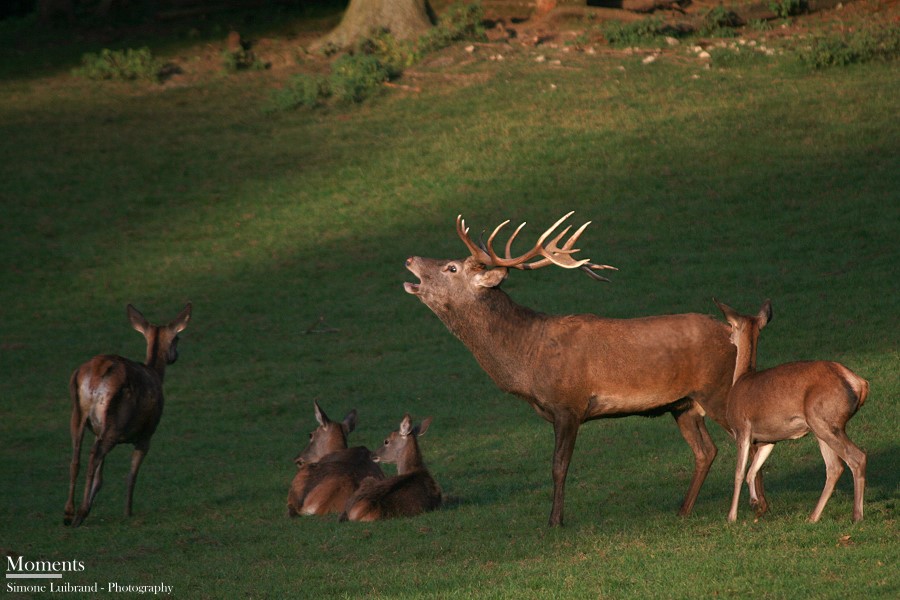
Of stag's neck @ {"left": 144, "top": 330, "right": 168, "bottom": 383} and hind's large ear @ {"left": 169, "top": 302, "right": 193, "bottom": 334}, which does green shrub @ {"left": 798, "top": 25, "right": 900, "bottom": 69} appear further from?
stag's neck @ {"left": 144, "top": 330, "right": 168, "bottom": 383}

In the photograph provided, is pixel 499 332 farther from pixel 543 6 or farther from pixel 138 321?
pixel 543 6

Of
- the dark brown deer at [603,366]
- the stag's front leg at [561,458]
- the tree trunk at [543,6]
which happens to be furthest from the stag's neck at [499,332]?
the tree trunk at [543,6]

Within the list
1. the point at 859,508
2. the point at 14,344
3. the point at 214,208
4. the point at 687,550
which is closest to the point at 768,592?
the point at 687,550

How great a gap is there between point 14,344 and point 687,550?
44.5 feet

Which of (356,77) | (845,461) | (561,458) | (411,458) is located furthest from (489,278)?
(356,77)

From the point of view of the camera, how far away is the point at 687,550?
8.30 meters

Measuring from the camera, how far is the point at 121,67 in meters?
29.3

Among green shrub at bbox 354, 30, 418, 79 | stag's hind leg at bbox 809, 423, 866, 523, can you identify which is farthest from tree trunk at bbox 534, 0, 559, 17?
stag's hind leg at bbox 809, 423, 866, 523

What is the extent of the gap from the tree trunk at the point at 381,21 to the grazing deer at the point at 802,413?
67.6ft

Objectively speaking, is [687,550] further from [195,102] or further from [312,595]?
[195,102]

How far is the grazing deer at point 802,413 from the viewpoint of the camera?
868 cm

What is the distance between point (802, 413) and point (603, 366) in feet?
5.53

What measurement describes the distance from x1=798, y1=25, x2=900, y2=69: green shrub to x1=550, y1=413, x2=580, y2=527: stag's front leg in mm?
17737

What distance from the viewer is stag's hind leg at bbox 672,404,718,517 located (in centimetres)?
982
